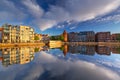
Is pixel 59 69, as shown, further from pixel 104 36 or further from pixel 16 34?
pixel 104 36

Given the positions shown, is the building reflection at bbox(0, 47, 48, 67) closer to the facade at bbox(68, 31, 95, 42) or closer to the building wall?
the building wall

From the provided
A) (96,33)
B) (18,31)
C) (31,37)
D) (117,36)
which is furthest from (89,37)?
(18,31)

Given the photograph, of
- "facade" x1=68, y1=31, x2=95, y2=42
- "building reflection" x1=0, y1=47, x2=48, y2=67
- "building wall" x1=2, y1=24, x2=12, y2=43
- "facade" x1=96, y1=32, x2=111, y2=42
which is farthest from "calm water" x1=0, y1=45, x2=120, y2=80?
"facade" x1=68, y1=31, x2=95, y2=42

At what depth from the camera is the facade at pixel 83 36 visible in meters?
156

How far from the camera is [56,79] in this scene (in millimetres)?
12477

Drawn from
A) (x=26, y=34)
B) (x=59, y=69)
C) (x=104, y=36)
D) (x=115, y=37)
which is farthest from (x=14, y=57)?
(x=115, y=37)

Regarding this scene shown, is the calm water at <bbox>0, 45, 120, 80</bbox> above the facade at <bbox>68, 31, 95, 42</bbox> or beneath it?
beneath

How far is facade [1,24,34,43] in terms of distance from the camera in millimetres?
85656

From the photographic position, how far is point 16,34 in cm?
9462

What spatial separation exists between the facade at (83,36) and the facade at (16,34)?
68.2 m

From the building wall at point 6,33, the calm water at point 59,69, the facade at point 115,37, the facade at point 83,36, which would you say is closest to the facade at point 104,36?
the facade at point 115,37

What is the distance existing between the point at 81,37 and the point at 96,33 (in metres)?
17.8

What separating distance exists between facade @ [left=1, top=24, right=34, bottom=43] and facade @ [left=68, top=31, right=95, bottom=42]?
68.2m

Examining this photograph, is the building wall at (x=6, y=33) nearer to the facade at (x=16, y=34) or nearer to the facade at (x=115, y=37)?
the facade at (x=16, y=34)
